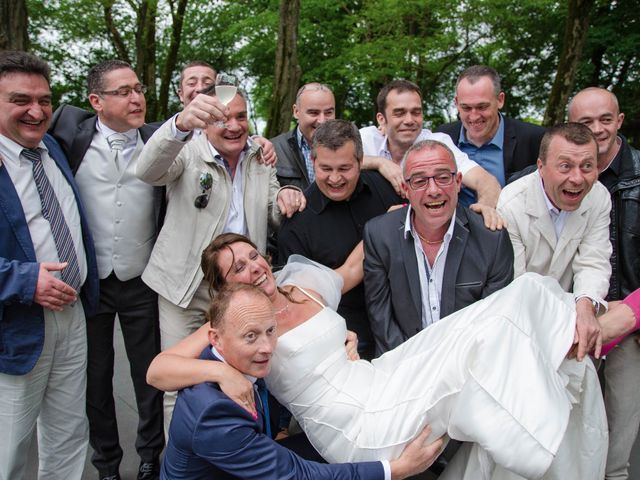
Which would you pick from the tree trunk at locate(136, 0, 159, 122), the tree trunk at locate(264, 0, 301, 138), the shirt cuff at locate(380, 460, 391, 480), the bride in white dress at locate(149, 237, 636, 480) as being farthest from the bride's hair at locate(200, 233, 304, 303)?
the tree trunk at locate(136, 0, 159, 122)

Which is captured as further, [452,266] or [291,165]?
[291,165]

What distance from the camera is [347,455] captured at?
258 cm

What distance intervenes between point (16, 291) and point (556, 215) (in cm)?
282

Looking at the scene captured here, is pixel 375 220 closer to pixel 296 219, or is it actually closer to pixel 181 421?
pixel 296 219

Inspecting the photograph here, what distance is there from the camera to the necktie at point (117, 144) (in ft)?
11.0

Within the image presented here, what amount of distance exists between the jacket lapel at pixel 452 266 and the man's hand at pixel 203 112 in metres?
1.35

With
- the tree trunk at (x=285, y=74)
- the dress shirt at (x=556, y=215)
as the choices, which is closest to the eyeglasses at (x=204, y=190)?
the dress shirt at (x=556, y=215)

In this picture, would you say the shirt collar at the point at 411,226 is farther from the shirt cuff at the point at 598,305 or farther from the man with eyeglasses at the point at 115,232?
the man with eyeglasses at the point at 115,232

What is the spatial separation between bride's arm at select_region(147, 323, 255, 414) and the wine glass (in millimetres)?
1240

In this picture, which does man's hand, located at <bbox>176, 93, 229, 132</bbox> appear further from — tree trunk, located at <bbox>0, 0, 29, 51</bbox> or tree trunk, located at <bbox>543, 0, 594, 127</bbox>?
tree trunk, located at <bbox>543, 0, 594, 127</bbox>

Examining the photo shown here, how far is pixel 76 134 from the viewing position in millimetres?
3328

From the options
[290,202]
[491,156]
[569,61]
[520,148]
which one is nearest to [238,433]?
[290,202]

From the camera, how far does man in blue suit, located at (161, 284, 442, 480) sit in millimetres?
2170

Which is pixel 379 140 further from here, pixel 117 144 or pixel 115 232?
pixel 115 232
